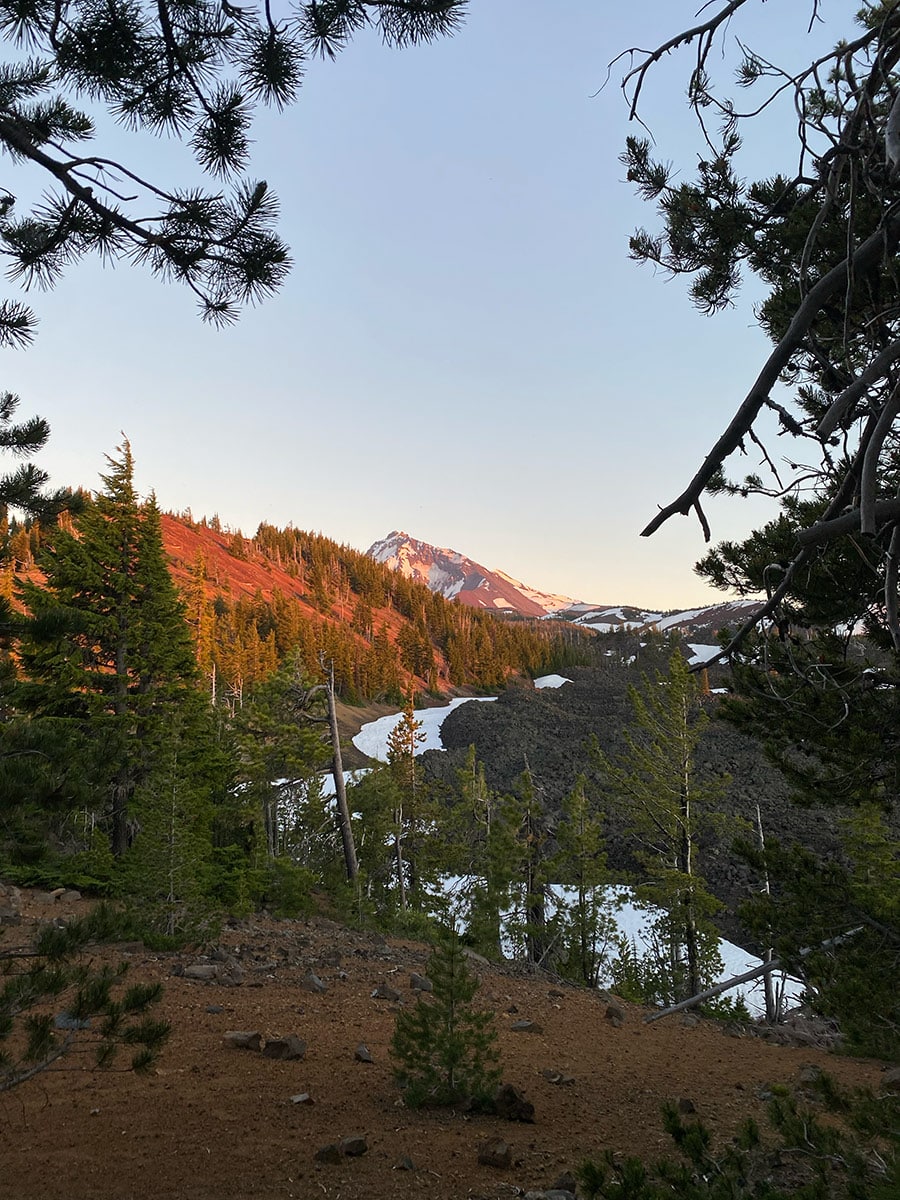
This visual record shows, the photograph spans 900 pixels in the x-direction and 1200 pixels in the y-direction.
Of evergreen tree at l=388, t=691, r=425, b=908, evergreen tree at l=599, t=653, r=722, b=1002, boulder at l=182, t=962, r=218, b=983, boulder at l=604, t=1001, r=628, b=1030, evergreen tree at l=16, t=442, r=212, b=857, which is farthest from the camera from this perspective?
evergreen tree at l=388, t=691, r=425, b=908

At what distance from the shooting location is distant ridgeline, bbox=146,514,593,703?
5484 cm

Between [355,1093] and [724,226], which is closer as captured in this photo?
[724,226]

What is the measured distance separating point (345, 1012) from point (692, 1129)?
19.5 feet

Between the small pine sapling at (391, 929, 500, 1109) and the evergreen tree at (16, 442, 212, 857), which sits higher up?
the evergreen tree at (16, 442, 212, 857)

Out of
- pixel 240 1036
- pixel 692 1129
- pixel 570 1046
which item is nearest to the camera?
pixel 692 1129

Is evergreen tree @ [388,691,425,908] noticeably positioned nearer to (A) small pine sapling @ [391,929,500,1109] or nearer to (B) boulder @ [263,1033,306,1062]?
(B) boulder @ [263,1033,306,1062]

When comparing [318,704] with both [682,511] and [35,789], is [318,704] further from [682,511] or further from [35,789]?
[682,511]

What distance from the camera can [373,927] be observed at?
14234 millimetres

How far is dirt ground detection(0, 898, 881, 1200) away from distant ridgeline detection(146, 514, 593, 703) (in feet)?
121

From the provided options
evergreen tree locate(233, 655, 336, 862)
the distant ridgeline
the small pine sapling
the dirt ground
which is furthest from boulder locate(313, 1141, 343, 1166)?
the distant ridgeline

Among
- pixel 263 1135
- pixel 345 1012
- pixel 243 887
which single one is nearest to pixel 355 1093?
pixel 263 1135

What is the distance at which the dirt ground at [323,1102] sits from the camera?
395cm

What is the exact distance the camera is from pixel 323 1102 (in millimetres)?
5070

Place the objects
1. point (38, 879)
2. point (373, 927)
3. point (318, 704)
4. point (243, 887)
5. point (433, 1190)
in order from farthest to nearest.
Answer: point (318, 704)
point (373, 927)
point (243, 887)
point (38, 879)
point (433, 1190)
